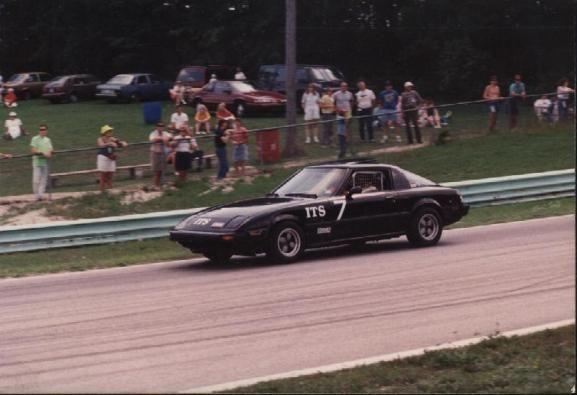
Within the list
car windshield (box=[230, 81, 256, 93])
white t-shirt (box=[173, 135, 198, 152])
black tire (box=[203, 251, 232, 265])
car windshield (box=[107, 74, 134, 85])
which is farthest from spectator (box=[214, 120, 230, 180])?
car windshield (box=[107, 74, 134, 85])

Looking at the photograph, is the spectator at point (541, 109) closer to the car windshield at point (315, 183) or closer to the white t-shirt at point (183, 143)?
the white t-shirt at point (183, 143)

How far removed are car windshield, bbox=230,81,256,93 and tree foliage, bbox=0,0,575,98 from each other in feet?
43.7

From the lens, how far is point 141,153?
2330 cm

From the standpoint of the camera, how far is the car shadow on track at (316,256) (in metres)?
15.0

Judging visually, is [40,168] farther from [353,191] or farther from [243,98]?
[243,98]

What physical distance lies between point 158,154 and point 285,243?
8.93m

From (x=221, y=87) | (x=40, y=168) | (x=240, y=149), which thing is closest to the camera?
(x=40, y=168)

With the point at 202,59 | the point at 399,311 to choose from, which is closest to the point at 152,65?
the point at 202,59

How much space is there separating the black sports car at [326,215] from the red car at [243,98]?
23.7m

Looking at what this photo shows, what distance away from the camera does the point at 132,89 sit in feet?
177

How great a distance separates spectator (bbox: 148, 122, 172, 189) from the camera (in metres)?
23.1

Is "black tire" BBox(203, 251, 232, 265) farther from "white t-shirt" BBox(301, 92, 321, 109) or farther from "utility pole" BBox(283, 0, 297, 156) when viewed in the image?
→ "white t-shirt" BBox(301, 92, 321, 109)

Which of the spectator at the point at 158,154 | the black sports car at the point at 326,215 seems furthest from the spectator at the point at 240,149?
the black sports car at the point at 326,215

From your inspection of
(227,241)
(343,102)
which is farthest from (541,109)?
(227,241)
